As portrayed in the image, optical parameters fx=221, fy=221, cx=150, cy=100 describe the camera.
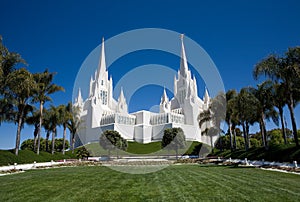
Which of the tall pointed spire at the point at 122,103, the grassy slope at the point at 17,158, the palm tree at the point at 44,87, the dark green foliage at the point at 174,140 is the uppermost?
the tall pointed spire at the point at 122,103

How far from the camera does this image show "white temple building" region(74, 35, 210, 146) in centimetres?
7200

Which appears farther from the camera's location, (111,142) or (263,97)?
(111,142)

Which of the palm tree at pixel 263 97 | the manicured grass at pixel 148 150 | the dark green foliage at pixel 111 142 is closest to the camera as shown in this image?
the palm tree at pixel 263 97

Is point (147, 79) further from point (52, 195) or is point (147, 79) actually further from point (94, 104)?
point (94, 104)

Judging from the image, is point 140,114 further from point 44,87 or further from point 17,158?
point 17,158

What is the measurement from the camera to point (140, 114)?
7781 cm

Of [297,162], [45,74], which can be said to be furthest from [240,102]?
[45,74]

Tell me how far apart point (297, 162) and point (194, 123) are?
5856 cm

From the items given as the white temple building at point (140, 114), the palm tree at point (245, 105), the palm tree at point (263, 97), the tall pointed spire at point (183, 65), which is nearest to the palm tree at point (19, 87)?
the palm tree at point (245, 105)

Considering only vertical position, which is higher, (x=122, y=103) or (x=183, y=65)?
(x=183, y=65)

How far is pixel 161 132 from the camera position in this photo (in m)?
70.8

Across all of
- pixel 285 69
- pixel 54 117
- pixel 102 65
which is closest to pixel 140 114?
pixel 102 65

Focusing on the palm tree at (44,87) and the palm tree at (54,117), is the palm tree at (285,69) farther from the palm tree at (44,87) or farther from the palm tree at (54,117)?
the palm tree at (54,117)

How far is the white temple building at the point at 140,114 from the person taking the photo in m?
72.0
